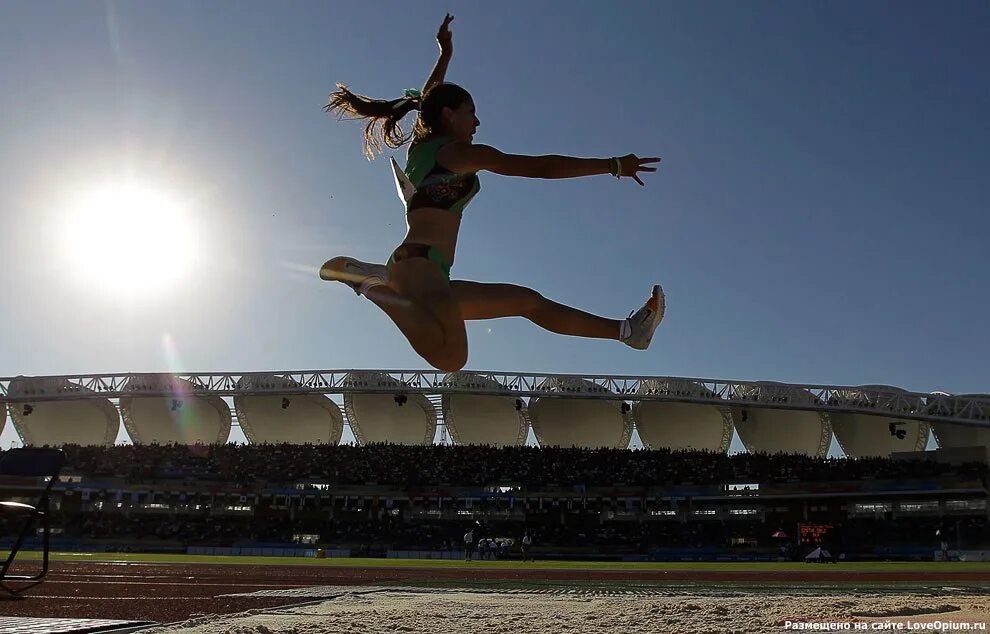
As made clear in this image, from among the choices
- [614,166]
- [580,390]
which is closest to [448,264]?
[614,166]

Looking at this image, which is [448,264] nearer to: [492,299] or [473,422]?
[492,299]

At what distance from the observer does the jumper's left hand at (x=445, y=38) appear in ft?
15.4

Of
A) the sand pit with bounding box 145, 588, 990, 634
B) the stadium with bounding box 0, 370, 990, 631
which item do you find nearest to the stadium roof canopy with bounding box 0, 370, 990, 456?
the stadium with bounding box 0, 370, 990, 631

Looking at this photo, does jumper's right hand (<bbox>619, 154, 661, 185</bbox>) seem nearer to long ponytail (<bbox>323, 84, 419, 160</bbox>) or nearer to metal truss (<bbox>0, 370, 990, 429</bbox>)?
long ponytail (<bbox>323, 84, 419, 160</bbox>)

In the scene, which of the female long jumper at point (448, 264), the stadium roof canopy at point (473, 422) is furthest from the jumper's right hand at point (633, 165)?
the stadium roof canopy at point (473, 422)

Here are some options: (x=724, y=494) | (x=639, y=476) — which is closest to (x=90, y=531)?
(x=639, y=476)

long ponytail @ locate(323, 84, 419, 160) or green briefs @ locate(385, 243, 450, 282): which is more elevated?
long ponytail @ locate(323, 84, 419, 160)

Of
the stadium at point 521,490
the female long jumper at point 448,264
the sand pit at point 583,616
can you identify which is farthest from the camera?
the stadium at point 521,490

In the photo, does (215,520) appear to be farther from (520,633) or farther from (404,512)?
(520,633)

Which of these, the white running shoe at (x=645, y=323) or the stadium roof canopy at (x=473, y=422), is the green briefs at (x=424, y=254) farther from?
the stadium roof canopy at (x=473, y=422)

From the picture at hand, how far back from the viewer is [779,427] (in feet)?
168

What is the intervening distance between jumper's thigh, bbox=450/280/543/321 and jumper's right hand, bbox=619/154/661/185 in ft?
2.58

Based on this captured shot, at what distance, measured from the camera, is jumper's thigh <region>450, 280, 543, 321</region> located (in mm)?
3926

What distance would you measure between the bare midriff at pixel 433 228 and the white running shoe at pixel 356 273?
225mm
